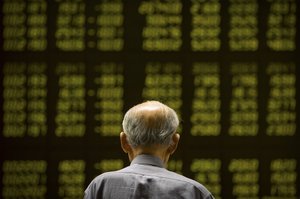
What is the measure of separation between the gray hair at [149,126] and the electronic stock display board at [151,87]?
1607mm

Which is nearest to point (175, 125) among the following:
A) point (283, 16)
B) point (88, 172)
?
point (88, 172)

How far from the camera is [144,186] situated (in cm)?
188

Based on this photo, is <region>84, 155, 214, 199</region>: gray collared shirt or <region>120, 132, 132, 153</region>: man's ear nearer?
<region>84, 155, 214, 199</region>: gray collared shirt

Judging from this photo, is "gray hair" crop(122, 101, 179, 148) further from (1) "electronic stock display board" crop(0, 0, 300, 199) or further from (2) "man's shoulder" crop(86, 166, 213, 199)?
(1) "electronic stock display board" crop(0, 0, 300, 199)

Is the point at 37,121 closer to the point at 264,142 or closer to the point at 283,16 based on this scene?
the point at 264,142

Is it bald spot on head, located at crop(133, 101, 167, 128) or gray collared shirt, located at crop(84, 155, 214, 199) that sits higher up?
bald spot on head, located at crop(133, 101, 167, 128)

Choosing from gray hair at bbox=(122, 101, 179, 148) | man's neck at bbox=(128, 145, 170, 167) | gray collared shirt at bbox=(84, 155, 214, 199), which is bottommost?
gray collared shirt at bbox=(84, 155, 214, 199)

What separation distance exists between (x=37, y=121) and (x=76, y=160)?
1.06ft

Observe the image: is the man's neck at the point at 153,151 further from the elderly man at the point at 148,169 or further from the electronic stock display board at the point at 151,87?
the electronic stock display board at the point at 151,87

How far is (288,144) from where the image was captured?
3.64 m

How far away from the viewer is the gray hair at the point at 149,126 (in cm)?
194

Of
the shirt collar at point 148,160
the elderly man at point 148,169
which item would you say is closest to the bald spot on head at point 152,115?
the elderly man at point 148,169

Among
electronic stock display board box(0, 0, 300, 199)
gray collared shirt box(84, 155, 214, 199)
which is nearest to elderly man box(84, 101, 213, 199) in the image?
gray collared shirt box(84, 155, 214, 199)

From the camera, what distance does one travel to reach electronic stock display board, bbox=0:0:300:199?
3.56 metres
